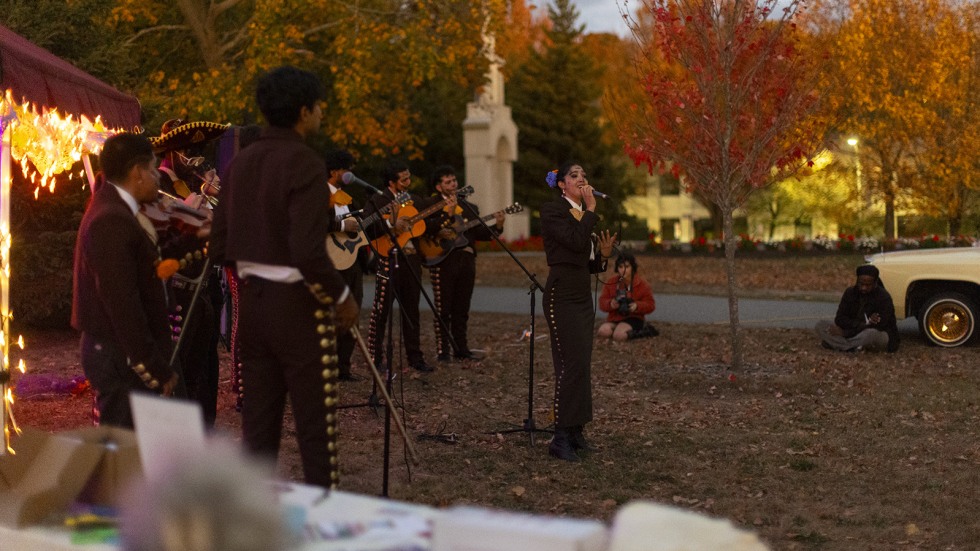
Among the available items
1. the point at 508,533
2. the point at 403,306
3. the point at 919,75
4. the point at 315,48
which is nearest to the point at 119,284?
the point at 508,533

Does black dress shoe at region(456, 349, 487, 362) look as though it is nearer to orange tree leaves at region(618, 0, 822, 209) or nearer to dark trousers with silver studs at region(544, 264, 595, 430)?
orange tree leaves at region(618, 0, 822, 209)

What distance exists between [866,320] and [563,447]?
22.1 feet

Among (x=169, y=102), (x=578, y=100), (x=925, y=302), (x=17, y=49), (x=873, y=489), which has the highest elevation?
(x=578, y=100)

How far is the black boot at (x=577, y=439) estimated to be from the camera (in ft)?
26.8

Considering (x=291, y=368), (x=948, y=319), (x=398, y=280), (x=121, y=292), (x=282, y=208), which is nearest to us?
(x=282, y=208)

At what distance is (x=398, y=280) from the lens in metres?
12.3

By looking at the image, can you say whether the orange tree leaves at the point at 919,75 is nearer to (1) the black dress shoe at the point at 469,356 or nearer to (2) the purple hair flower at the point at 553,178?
(1) the black dress shoe at the point at 469,356

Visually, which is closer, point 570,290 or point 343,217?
point 570,290

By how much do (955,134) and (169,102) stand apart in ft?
64.3

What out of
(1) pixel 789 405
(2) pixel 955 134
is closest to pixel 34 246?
(1) pixel 789 405

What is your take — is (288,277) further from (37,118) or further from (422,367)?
(422,367)

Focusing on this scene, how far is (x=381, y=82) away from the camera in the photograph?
71.4ft

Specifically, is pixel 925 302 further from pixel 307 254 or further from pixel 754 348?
pixel 307 254

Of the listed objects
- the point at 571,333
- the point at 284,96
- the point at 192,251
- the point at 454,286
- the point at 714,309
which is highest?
the point at 284,96
